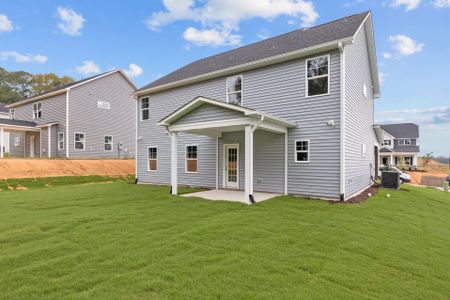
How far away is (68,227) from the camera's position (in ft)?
18.5

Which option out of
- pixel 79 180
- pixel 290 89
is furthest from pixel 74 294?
pixel 79 180

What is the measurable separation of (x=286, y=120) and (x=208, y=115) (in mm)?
2865

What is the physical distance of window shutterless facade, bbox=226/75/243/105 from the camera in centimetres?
1162

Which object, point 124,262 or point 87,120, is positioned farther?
point 87,120

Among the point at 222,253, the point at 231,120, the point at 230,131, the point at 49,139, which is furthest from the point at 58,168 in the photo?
the point at 222,253

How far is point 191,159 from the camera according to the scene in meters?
13.2

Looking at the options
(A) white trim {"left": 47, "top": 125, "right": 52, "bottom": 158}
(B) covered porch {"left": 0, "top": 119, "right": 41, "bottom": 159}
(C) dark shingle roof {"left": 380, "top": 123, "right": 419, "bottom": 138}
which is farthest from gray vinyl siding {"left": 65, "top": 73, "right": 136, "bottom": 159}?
(C) dark shingle roof {"left": 380, "top": 123, "right": 419, "bottom": 138}

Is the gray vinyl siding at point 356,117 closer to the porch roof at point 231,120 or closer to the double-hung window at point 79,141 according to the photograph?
the porch roof at point 231,120

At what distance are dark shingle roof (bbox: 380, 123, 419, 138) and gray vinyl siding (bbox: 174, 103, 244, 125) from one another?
46.1 meters

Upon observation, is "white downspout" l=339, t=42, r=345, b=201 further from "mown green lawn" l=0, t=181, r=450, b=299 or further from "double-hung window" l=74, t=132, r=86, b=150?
"double-hung window" l=74, t=132, r=86, b=150

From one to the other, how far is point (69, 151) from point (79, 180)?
5.87 metres

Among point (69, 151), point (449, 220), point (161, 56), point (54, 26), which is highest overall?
point (54, 26)

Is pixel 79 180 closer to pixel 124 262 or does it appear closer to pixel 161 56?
pixel 161 56

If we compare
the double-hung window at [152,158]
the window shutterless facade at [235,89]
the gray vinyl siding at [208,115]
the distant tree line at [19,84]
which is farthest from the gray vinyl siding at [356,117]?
the distant tree line at [19,84]
